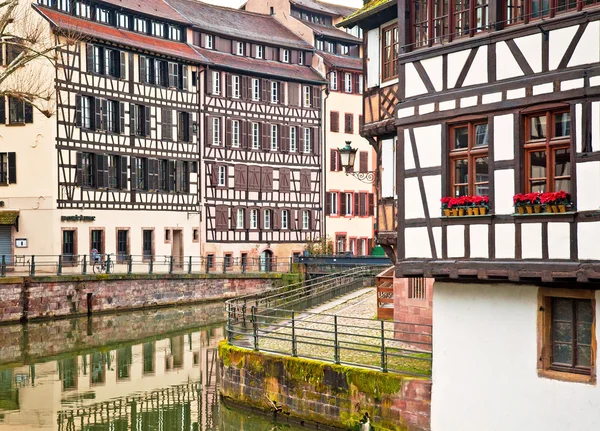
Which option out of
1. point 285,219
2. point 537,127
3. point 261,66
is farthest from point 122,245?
point 537,127

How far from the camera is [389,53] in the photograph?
79.0 ft

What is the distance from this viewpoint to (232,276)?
2047 inches

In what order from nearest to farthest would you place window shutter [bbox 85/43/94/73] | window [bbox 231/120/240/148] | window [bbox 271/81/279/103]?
1. window shutter [bbox 85/43/94/73]
2. window [bbox 231/120/240/148]
3. window [bbox 271/81/279/103]

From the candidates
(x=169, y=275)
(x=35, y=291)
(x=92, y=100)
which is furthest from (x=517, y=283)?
(x=92, y=100)

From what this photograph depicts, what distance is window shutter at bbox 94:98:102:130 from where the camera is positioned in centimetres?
5112

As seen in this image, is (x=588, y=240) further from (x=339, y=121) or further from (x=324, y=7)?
(x=324, y=7)

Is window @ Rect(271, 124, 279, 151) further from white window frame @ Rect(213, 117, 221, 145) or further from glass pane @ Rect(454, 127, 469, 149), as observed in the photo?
glass pane @ Rect(454, 127, 469, 149)

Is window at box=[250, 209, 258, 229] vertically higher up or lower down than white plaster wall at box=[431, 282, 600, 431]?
higher up

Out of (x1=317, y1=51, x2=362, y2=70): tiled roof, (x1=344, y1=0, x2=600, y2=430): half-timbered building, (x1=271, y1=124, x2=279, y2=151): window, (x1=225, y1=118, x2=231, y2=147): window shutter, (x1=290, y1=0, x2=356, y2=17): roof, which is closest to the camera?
(x1=344, y1=0, x2=600, y2=430): half-timbered building

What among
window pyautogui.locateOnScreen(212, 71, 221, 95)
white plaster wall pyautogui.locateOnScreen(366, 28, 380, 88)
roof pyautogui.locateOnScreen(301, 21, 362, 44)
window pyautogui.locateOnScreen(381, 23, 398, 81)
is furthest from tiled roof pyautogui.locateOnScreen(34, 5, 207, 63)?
window pyautogui.locateOnScreen(381, 23, 398, 81)

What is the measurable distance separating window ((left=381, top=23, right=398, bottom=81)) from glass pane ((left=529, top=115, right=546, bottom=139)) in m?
6.98

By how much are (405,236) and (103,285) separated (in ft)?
91.6

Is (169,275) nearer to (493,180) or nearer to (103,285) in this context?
(103,285)

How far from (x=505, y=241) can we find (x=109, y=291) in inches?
1194
